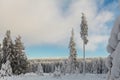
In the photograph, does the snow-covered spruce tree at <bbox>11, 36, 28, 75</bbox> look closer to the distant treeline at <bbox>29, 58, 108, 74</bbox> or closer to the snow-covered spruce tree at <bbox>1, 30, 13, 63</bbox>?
the snow-covered spruce tree at <bbox>1, 30, 13, 63</bbox>

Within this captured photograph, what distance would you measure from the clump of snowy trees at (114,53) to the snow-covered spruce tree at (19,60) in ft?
175

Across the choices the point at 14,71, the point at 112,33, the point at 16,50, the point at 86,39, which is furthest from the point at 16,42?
the point at 112,33

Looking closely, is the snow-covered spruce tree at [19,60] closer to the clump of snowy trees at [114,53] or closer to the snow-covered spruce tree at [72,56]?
the snow-covered spruce tree at [72,56]

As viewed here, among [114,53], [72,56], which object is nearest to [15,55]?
[72,56]

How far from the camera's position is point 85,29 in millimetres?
65312

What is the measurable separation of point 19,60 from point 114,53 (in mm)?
53845

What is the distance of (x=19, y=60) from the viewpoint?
59.4 m

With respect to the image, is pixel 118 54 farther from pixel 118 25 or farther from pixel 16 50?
pixel 16 50

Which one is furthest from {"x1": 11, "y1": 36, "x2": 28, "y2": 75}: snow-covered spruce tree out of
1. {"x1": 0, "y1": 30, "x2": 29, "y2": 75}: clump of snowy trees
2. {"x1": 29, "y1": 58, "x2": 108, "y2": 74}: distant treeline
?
{"x1": 29, "y1": 58, "x2": 108, "y2": 74}: distant treeline

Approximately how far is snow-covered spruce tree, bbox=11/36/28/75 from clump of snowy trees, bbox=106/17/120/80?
53.2 metres

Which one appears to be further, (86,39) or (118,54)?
(86,39)

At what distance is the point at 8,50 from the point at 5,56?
1.32m

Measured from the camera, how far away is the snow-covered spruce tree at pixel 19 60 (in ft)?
194

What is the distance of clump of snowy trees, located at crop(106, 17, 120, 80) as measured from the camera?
617 cm
